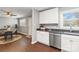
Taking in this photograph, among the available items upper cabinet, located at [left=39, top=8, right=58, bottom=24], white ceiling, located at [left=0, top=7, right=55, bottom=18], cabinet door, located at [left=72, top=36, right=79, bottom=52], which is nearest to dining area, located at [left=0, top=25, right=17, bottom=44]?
white ceiling, located at [left=0, top=7, right=55, bottom=18]

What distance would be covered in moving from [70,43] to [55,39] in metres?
0.58

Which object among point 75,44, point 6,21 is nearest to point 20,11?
point 6,21

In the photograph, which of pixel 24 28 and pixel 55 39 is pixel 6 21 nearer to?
pixel 24 28

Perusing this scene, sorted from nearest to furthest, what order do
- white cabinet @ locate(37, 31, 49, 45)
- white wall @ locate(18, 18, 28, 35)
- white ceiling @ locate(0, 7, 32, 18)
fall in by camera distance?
white ceiling @ locate(0, 7, 32, 18) < white wall @ locate(18, 18, 28, 35) < white cabinet @ locate(37, 31, 49, 45)

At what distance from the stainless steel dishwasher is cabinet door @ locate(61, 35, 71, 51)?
0.41ft

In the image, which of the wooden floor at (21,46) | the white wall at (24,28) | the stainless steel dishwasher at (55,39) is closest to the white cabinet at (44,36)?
the stainless steel dishwasher at (55,39)

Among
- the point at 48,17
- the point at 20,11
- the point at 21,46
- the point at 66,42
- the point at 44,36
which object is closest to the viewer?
the point at 20,11

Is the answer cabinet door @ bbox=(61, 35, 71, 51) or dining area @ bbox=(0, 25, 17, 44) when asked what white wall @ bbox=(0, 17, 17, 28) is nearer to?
dining area @ bbox=(0, 25, 17, 44)

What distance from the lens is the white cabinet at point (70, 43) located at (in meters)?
2.39

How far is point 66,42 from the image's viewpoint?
2604mm

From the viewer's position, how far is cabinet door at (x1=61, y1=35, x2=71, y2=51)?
254cm

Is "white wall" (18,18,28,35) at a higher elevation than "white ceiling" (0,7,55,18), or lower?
lower
